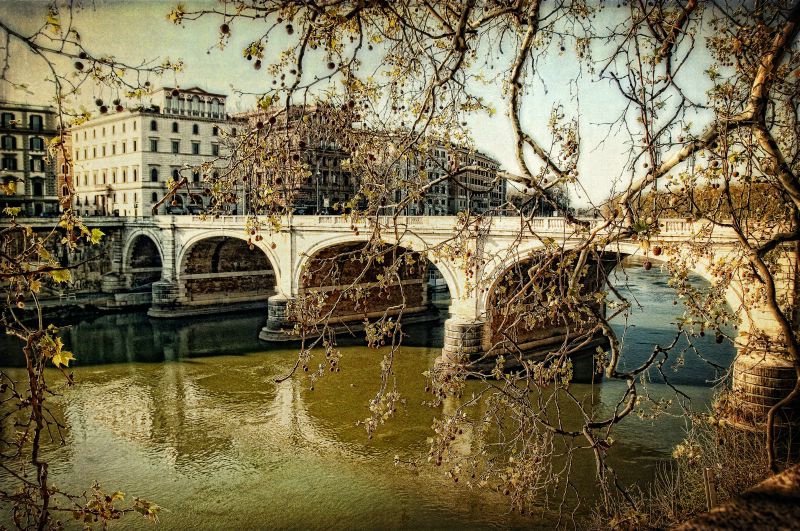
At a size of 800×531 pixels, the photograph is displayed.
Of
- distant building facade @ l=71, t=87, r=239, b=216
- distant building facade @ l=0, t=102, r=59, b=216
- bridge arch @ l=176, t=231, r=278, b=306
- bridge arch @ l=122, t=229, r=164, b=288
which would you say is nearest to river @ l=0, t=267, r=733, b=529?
bridge arch @ l=176, t=231, r=278, b=306

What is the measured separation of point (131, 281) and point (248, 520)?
83.3 feet

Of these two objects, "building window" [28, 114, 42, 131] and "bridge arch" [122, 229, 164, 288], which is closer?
"bridge arch" [122, 229, 164, 288]

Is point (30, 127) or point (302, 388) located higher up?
point (30, 127)

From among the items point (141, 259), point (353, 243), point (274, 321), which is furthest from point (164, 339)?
point (141, 259)

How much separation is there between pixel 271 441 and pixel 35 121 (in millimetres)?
33630

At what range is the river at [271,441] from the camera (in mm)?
10266

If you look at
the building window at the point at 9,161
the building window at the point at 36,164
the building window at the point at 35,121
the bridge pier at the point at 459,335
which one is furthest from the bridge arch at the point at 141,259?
the bridge pier at the point at 459,335

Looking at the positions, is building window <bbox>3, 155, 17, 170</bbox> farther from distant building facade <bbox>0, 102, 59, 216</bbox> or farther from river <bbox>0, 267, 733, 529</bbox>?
river <bbox>0, 267, 733, 529</bbox>

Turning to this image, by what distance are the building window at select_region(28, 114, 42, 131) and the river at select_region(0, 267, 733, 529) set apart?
63.2ft

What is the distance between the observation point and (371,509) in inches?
407

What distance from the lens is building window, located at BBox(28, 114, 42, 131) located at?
36694 millimetres

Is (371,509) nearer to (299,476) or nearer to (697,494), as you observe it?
(299,476)

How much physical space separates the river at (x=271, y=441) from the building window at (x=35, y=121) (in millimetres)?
19269

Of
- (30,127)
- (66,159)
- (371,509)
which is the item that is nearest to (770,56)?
(66,159)
